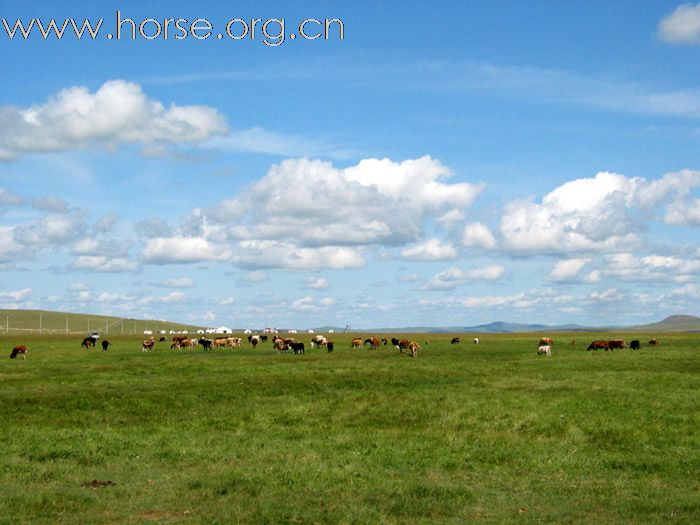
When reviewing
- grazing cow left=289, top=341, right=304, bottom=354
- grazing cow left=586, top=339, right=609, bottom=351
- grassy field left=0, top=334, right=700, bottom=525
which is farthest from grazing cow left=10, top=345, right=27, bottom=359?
grazing cow left=586, top=339, right=609, bottom=351

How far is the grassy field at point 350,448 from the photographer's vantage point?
17281mm

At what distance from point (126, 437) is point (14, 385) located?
17916 mm

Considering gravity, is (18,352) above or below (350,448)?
above

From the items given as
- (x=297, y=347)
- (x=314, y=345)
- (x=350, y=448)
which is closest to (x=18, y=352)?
(x=297, y=347)

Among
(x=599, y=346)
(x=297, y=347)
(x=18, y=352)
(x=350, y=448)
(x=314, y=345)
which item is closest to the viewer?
(x=350, y=448)

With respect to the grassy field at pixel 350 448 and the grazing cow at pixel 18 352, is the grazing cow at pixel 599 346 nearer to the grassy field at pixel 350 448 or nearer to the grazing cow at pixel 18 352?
the grassy field at pixel 350 448

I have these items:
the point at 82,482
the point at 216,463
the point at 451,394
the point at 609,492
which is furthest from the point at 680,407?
the point at 82,482

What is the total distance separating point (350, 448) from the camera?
25.4m

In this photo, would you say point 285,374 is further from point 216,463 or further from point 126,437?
point 216,463

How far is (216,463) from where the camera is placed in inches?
901

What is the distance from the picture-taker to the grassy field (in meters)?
17.3

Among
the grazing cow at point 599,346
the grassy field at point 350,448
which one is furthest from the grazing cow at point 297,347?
the grazing cow at point 599,346

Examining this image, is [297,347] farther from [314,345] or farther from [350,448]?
[350,448]

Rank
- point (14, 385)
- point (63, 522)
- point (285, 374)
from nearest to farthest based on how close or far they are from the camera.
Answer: point (63, 522) < point (14, 385) < point (285, 374)
